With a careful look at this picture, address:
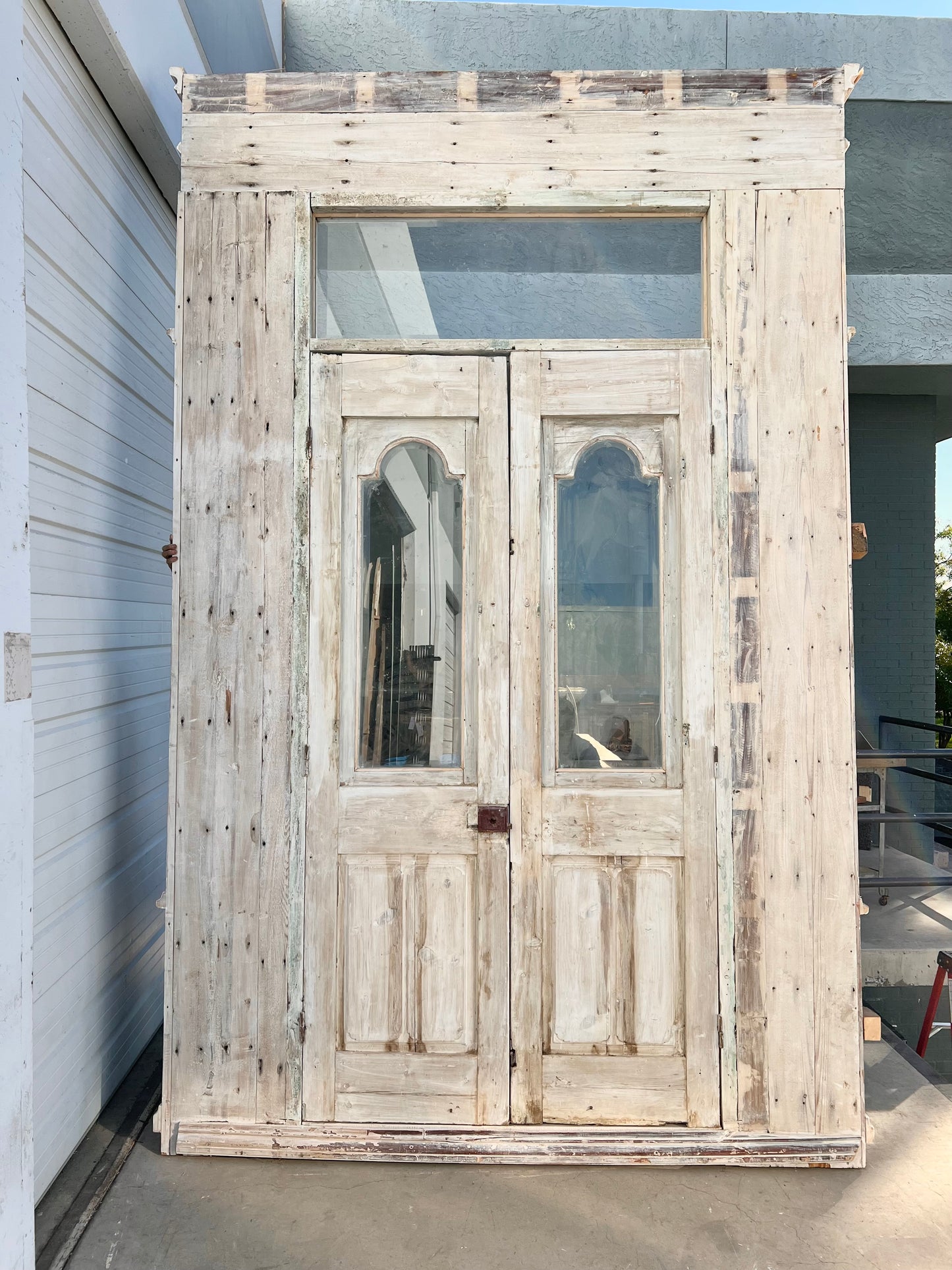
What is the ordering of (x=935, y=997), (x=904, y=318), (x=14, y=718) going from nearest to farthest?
(x=14, y=718) → (x=935, y=997) → (x=904, y=318)

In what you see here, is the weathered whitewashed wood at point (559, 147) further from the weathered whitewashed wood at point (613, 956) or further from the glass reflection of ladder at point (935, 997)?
the glass reflection of ladder at point (935, 997)

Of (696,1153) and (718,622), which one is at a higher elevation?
(718,622)

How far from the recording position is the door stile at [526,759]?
8.16ft

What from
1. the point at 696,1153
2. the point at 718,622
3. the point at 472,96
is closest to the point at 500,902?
the point at 696,1153

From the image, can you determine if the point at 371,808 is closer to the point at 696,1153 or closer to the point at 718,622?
the point at 718,622

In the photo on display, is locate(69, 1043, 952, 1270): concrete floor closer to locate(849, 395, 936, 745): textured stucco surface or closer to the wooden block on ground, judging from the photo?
the wooden block on ground

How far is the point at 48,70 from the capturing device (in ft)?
7.82

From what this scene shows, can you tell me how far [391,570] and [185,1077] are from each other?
5.57 ft

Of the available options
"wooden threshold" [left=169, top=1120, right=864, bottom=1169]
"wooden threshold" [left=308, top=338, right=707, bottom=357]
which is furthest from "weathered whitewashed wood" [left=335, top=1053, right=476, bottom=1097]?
"wooden threshold" [left=308, top=338, right=707, bottom=357]

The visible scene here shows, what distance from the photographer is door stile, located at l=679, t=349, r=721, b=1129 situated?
2477 mm

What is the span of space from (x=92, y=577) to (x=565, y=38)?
3.94 meters

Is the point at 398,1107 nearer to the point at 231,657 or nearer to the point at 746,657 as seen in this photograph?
the point at 231,657

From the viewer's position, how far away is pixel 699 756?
252cm

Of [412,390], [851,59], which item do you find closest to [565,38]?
[851,59]
